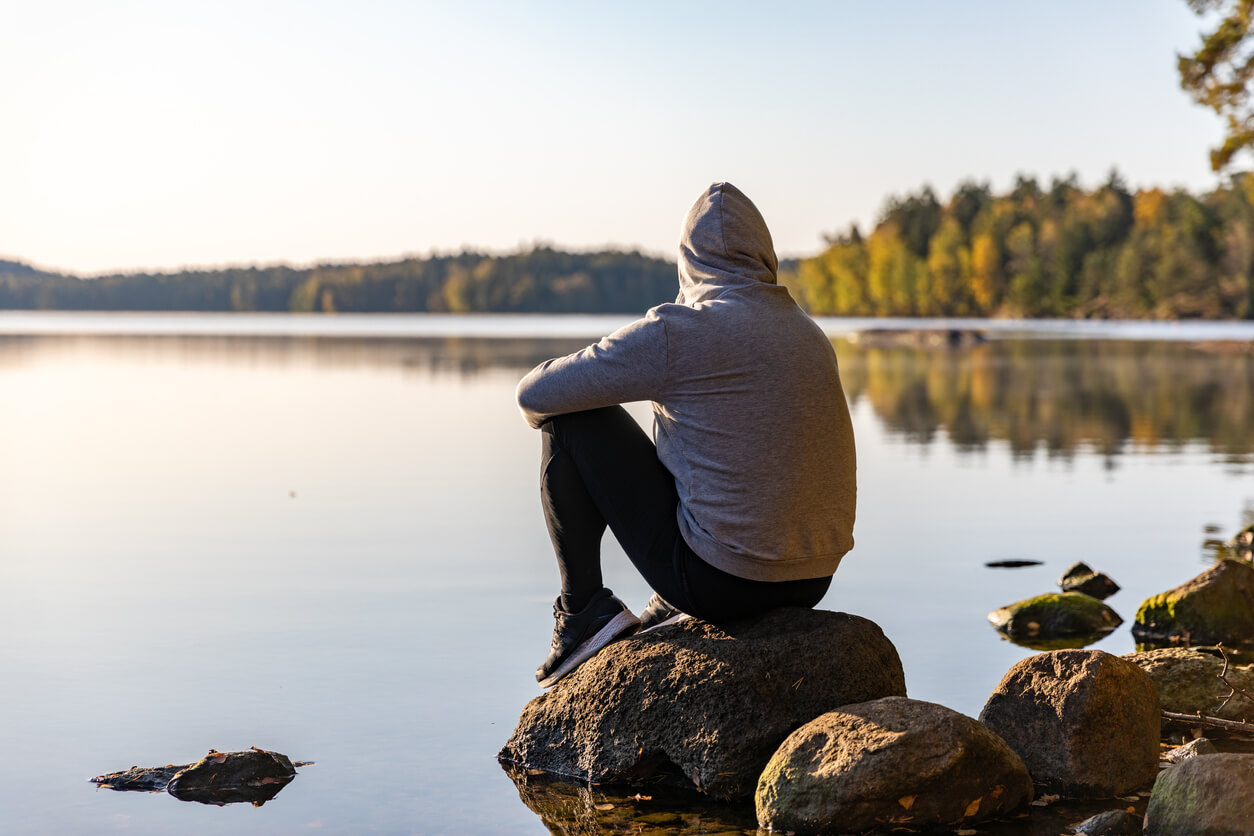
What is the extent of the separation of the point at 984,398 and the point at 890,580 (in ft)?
55.6

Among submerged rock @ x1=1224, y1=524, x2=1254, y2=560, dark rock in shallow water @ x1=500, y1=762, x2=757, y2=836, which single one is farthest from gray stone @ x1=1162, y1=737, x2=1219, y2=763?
submerged rock @ x1=1224, y1=524, x2=1254, y2=560

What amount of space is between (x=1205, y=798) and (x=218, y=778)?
322 cm

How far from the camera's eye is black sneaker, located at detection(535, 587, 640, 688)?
501 centimetres

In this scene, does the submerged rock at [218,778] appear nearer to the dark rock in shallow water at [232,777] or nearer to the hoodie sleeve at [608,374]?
the dark rock in shallow water at [232,777]

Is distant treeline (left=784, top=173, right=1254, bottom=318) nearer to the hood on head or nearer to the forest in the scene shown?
the forest

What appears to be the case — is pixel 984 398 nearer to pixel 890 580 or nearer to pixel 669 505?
pixel 890 580

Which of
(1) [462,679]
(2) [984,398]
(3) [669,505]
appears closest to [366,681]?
(1) [462,679]

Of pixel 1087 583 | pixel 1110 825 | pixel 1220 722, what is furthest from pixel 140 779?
pixel 1087 583

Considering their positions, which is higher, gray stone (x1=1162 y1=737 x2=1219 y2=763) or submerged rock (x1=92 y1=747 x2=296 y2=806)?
gray stone (x1=1162 y1=737 x2=1219 y2=763)

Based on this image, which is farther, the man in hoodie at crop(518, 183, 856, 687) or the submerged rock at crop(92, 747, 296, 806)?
the submerged rock at crop(92, 747, 296, 806)

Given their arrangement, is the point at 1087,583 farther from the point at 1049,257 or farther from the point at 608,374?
the point at 1049,257

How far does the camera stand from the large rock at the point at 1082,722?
459 cm

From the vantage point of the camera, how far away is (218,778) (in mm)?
4691

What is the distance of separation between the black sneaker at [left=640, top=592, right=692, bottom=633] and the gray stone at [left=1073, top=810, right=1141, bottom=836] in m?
1.56
